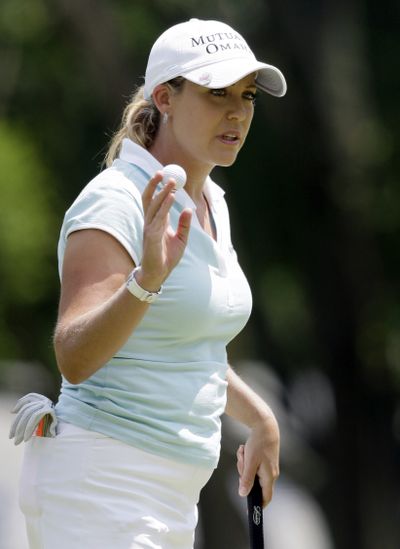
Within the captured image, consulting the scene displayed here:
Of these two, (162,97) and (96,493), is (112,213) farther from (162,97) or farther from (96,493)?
(96,493)

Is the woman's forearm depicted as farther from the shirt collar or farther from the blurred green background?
the blurred green background

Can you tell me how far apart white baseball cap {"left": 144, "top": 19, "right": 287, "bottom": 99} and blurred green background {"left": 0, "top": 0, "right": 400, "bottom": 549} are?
25.3 feet

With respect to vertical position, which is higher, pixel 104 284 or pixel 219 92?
pixel 219 92

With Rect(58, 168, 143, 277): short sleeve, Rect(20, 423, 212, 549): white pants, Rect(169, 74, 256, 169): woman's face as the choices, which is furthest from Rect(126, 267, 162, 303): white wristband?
Rect(169, 74, 256, 169): woman's face

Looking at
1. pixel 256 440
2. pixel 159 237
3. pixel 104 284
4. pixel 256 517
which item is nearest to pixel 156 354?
pixel 104 284

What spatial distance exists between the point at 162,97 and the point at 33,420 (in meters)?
0.80

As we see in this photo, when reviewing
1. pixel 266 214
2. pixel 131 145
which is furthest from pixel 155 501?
pixel 266 214

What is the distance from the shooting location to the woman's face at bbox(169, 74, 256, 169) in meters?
3.39

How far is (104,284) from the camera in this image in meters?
3.07

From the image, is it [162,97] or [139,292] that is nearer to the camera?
[139,292]

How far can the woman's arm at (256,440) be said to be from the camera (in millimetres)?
3662

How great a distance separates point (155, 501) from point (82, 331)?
441 millimetres

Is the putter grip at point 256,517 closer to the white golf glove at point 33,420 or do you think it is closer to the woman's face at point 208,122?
the white golf glove at point 33,420

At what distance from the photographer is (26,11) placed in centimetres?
1312
